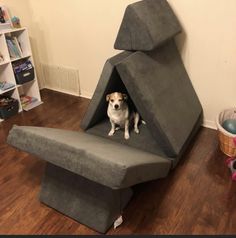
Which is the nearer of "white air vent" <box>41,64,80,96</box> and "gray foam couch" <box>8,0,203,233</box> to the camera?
"gray foam couch" <box>8,0,203,233</box>

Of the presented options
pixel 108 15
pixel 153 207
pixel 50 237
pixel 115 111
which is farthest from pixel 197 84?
pixel 50 237

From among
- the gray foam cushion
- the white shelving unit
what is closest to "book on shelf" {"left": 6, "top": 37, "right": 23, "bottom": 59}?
the white shelving unit

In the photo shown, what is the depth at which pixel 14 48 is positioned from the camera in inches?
110

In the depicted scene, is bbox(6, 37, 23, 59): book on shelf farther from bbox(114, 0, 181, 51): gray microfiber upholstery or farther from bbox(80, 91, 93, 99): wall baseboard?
bbox(114, 0, 181, 51): gray microfiber upholstery

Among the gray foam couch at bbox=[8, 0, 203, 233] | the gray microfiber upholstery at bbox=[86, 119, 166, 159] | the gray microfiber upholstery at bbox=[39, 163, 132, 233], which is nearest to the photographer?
the gray foam couch at bbox=[8, 0, 203, 233]

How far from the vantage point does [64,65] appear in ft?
10.9

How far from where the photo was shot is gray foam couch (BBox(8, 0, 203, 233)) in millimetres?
1393

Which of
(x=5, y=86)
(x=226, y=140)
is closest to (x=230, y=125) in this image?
(x=226, y=140)

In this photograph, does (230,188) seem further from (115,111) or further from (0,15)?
(0,15)

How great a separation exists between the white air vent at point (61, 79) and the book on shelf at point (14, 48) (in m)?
0.59

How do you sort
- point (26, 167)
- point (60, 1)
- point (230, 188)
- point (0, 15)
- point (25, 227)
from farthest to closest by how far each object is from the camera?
point (60, 1), point (0, 15), point (26, 167), point (230, 188), point (25, 227)

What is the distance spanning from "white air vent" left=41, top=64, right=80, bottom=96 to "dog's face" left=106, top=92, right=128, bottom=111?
4.44 ft

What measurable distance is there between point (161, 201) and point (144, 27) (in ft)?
4.16

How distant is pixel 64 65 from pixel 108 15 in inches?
37.5
